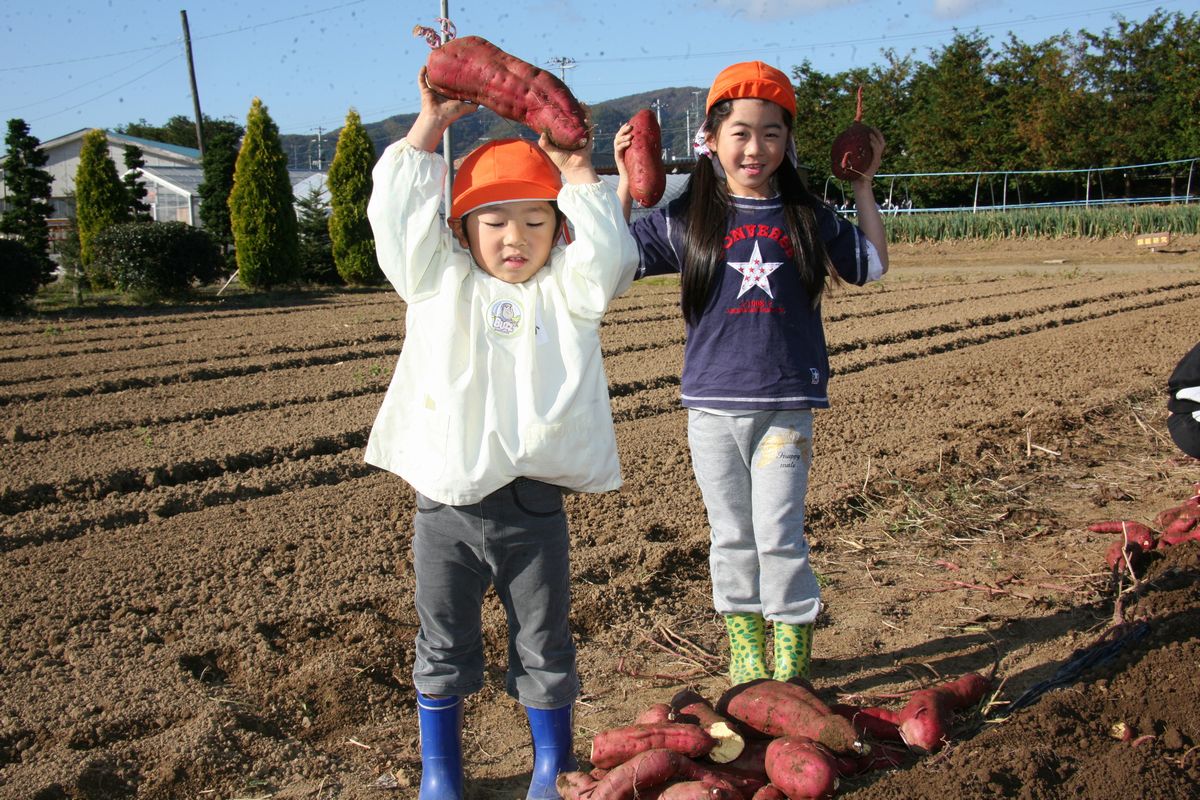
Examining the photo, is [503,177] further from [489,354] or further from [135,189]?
[135,189]

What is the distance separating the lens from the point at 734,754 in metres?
2.31

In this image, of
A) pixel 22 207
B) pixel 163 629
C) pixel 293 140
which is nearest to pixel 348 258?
pixel 22 207

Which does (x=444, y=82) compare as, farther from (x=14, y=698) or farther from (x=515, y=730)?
(x=14, y=698)

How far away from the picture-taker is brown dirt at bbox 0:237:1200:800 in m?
2.71

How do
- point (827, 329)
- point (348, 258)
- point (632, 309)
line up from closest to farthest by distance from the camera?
point (827, 329), point (632, 309), point (348, 258)

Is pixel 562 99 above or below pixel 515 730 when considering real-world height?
above

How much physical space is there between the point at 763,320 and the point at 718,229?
0.28 metres

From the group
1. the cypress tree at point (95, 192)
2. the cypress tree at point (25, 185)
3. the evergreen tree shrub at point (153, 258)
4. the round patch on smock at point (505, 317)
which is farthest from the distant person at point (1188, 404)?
the cypress tree at point (25, 185)

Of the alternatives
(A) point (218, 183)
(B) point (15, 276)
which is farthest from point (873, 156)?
(A) point (218, 183)

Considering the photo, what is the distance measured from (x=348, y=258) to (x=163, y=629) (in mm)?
18255

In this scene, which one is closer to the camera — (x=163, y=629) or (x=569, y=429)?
(x=569, y=429)

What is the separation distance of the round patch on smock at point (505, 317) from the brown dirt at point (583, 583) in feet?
3.90

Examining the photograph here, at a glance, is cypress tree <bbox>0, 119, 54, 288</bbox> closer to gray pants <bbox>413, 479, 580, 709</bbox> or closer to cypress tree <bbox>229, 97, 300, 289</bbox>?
cypress tree <bbox>229, 97, 300, 289</bbox>

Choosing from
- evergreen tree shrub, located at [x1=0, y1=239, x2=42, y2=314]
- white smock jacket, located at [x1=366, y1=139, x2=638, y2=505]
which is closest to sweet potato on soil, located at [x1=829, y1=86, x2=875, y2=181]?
white smock jacket, located at [x1=366, y1=139, x2=638, y2=505]
